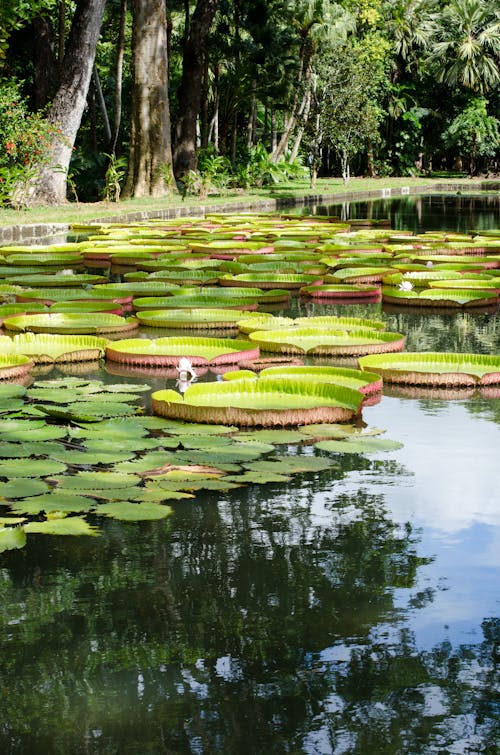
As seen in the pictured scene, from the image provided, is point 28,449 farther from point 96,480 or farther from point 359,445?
point 359,445

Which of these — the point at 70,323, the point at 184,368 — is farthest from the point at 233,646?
the point at 70,323

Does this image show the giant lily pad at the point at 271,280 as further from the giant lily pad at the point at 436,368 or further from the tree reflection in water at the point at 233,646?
the tree reflection in water at the point at 233,646

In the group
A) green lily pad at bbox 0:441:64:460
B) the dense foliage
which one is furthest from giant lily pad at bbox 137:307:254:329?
the dense foliage

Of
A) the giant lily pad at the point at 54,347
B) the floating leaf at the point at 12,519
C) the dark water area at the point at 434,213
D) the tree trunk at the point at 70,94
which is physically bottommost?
the floating leaf at the point at 12,519

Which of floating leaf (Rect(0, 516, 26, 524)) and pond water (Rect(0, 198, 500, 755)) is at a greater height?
floating leaf (Rect(0, 516, 26, 524))

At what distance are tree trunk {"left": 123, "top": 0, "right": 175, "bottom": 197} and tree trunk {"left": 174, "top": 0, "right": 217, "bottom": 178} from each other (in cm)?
276

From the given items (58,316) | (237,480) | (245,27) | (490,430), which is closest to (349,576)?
(237,480)

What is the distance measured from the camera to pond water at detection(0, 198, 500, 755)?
1.74 metres

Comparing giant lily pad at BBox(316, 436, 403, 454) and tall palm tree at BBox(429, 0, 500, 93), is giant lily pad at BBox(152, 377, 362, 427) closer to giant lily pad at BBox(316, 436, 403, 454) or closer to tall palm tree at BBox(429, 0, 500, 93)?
giant lily pad at BBox(316, 436, 403, 454)

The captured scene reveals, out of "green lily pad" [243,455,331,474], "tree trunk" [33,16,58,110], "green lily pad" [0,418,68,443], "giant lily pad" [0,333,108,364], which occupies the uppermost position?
"tree trunk" [33,16,58,110]

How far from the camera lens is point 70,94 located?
54.2 ft

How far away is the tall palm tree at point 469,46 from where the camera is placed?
40.7m

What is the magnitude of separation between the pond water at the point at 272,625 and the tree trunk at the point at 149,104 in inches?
636

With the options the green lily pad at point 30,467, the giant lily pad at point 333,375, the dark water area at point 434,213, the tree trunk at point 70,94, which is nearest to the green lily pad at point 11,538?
the green lily pad at point 30,467
